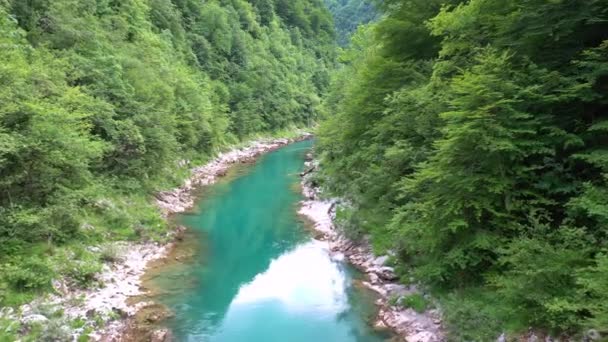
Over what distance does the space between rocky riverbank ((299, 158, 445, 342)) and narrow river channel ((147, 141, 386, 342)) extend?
410 mm

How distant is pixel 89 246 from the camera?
15.8 m

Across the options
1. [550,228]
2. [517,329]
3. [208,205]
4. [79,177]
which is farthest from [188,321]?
[208,205]

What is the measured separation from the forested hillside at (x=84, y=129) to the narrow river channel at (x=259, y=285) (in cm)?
249

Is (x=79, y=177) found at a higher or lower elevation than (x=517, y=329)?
higher

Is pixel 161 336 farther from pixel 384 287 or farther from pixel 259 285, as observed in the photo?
pixel 384 287

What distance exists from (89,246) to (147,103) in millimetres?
10418

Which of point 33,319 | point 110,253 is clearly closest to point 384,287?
point 110,253

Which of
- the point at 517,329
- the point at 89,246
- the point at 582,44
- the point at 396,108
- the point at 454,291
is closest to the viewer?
the point at 517,329

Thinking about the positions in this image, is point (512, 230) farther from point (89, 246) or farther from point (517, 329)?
point (89, 246)

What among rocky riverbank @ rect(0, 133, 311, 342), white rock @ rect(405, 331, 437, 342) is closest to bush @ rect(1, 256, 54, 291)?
rocky riverbank @ rect(0, 133, 311, 342)

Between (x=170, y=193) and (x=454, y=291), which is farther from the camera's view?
(x=170, y=193)

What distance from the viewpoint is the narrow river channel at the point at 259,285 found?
1282 cm

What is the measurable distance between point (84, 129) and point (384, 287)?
12.7 metres

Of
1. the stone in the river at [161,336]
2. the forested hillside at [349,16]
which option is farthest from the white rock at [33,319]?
the forested hillside at [349,16]
